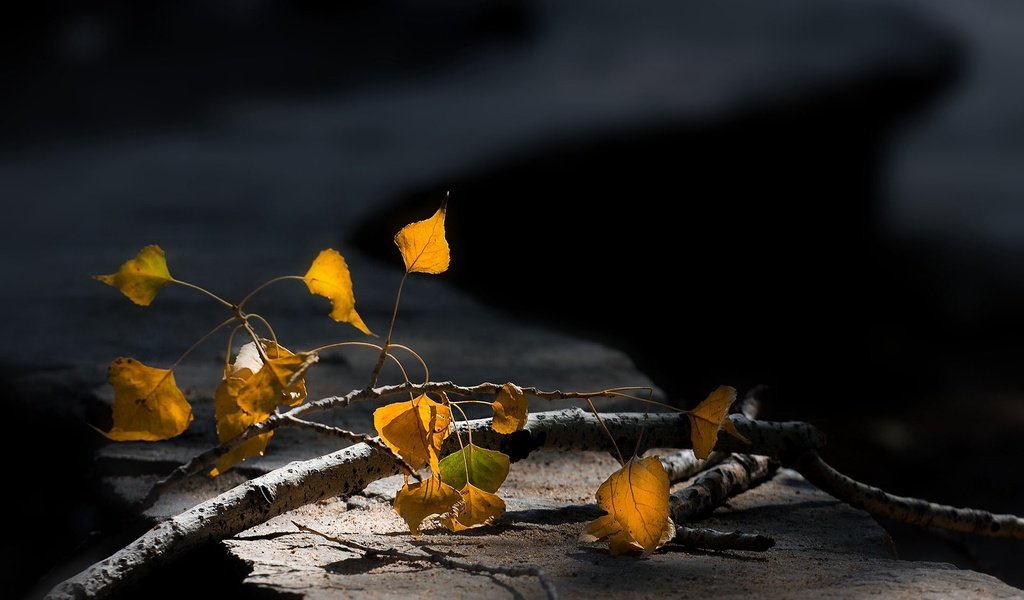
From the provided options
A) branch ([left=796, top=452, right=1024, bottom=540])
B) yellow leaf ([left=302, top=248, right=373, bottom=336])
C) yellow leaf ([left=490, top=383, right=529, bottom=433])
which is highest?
yellow leaf ([left=302, top=248, right=373, bottom=336])

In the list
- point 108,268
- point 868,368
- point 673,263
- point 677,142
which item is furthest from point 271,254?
point 868,368

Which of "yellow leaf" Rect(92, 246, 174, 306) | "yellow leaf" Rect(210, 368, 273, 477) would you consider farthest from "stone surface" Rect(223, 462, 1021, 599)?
"yellow leaf" Rect(92, 246, 174, 306)

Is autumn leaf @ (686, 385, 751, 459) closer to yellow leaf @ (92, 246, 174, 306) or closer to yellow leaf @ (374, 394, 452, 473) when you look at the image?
yellow leaf @ (374, 394, 452, 473)

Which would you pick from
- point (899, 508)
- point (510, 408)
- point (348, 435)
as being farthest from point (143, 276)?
point (899, 508)

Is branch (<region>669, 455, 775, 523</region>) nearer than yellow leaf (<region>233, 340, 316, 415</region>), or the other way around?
yellow leaf (<region>233, 340, 316, 415</region>)

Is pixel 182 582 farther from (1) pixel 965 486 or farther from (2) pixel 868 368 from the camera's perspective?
(2) pixel 868 368

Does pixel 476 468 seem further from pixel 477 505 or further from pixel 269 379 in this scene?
pixel 269 379

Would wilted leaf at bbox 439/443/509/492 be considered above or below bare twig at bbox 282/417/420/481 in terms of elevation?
below
